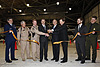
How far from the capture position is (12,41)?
14.2ft

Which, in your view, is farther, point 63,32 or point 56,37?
point 56,37

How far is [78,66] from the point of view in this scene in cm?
364

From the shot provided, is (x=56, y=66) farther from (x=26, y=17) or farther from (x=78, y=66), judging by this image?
(x=26, y=17)

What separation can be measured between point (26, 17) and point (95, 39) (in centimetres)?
2130

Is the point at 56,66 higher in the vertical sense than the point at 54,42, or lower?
lower

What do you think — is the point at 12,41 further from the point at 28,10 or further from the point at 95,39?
the point at 28,10

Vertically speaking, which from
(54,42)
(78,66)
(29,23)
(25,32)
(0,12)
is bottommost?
(78,66)

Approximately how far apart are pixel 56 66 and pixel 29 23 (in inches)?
865

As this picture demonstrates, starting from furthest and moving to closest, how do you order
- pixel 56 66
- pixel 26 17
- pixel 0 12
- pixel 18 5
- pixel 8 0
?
pixel 26 17 → pixel 0 12 → pixel 18 5 → pixel 8 0 → pixel 56 66

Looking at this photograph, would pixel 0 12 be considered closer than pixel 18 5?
No

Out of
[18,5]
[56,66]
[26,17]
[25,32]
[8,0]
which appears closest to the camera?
[56,66]

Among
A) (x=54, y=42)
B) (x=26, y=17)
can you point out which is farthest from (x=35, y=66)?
(x=26, y=17)

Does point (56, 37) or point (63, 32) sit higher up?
point (63, 32)

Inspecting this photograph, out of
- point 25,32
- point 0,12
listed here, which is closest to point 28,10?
point 0,12
